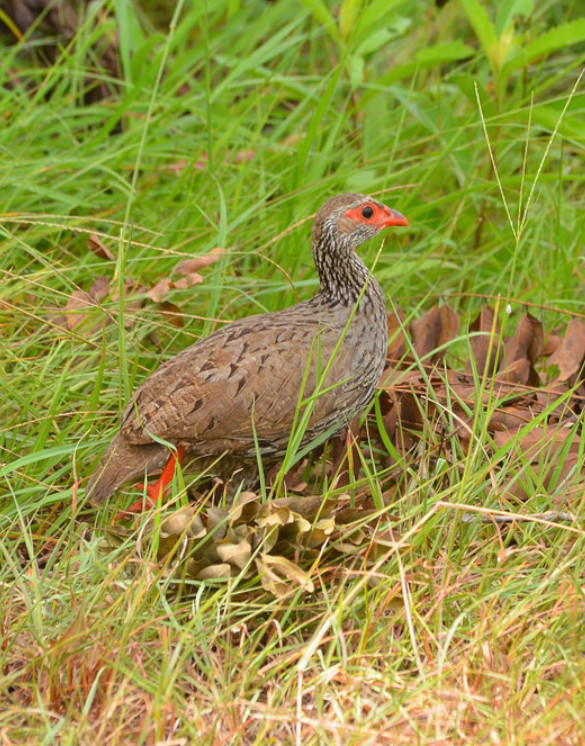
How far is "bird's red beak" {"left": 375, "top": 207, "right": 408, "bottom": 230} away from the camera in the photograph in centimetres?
411

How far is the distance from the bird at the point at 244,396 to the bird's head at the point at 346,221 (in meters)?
0.34

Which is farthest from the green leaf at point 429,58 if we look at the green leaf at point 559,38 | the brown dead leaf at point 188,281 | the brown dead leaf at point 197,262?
the brown dead leaf at point 188,281

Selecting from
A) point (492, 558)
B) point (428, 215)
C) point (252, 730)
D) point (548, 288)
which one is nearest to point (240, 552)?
point (252, 730)

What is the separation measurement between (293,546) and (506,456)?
2.97 feet

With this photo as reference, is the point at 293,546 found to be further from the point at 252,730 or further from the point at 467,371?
the point at 467,371

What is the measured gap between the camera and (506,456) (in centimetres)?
367

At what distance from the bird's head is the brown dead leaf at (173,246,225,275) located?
402 millimetres

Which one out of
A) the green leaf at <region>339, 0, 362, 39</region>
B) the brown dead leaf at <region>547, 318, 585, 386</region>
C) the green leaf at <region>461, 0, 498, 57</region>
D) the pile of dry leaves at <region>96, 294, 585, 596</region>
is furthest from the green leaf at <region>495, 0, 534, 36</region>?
the brown dead leaf at <region>547, 318, 585, 386</region>

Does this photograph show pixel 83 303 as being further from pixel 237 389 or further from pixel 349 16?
pixel 349 16

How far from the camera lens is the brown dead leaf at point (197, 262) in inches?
165

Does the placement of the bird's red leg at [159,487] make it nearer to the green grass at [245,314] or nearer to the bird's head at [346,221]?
the green grass at [245,314]

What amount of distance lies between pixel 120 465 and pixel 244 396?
1.52 feet

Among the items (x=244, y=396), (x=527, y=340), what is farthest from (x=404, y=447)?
(x=527, y=340)

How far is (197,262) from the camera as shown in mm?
4246
